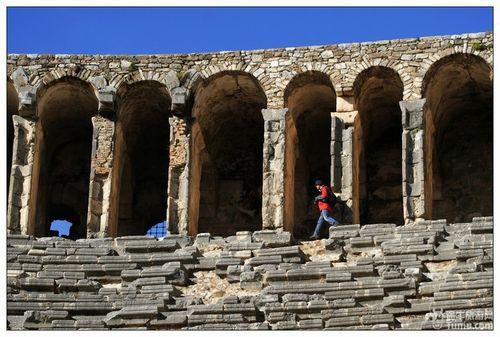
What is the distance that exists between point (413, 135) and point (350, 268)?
5.93 metres

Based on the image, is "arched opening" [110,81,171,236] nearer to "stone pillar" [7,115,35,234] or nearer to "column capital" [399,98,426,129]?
"stone pillar" [7,115,35,234]

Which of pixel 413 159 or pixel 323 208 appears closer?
pixel 323 208

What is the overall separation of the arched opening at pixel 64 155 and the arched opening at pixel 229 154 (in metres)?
2.89

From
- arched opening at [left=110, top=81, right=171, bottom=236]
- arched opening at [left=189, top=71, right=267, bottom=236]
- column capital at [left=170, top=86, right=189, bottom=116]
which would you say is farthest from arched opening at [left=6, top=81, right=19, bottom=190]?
arched opening at [left=189, top=71, right=267, bottom=236]

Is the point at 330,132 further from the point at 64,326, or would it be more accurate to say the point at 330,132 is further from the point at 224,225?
the point at 64,326

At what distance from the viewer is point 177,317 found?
106 ft

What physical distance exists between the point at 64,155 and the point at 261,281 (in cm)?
1102

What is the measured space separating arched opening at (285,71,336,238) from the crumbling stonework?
0.05 m

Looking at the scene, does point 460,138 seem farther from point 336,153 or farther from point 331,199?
point 331,199

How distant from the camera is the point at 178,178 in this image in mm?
39688

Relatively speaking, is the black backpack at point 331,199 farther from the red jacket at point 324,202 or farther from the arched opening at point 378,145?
the arched opening at point 378,145

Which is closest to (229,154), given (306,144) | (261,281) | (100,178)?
(306,144)

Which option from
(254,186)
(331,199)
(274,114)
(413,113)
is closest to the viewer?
(331,199)

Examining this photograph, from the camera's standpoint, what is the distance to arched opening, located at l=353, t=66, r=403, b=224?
131 feet
